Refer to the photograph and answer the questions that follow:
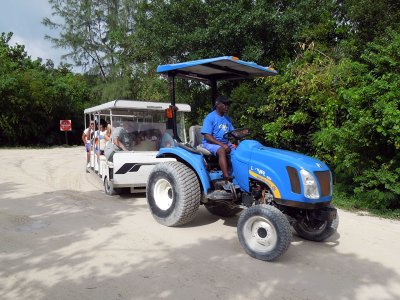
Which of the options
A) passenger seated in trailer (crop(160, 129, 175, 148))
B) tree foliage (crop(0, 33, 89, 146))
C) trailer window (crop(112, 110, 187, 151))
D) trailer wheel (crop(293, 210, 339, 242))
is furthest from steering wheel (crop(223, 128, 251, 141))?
tree foliage (crop(0, 33, 89, 146))

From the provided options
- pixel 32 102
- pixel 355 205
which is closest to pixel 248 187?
pixel 355 205

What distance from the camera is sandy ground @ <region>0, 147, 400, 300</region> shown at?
3408mm

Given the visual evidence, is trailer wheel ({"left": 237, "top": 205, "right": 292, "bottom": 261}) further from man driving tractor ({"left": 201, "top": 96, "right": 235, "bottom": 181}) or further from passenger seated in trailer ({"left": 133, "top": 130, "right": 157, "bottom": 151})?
passenger seated in trailer ({"left": 133, "top": 130, "right": 157, "bottom": 151})

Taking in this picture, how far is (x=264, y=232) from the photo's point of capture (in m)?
4.18

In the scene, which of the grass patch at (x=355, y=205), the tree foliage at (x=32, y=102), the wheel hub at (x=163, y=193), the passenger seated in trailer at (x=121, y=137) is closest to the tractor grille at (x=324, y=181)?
the wheel hub at (x=163, y=193)

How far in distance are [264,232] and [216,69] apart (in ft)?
8.16

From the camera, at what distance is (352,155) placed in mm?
6531

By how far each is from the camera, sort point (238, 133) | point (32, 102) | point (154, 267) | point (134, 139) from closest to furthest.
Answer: point (154, 267), point (238, 133), point (134, 139), point (32, 102)

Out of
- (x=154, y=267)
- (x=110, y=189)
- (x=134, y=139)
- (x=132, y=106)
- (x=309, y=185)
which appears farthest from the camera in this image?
(x=134, y=139)

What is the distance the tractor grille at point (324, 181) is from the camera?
4200 millimetres

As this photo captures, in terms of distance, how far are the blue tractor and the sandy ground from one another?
9.1 inches

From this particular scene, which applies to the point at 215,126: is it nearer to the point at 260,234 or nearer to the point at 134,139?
the point at 260,234

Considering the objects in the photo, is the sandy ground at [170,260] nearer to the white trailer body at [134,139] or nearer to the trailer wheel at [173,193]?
the trailer wheel at [173,193]

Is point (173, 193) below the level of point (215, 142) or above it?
below
